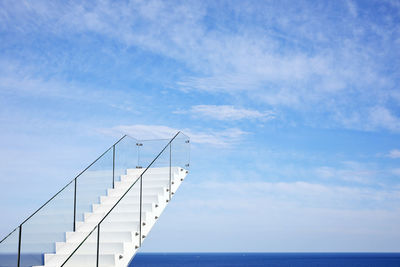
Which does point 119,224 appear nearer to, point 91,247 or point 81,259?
point 91,247

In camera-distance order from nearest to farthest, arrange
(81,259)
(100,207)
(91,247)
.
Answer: (81,259) → (91,247) → (100,207)

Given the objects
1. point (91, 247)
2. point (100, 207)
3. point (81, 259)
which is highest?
point (100, 207)

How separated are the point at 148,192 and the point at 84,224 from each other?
145cm

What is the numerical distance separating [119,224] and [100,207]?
115 centimetres

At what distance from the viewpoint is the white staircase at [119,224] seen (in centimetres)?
742

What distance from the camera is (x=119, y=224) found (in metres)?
8.62

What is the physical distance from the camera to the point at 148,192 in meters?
9.69

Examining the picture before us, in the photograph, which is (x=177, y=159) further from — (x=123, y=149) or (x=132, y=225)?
(x=132, y=225)

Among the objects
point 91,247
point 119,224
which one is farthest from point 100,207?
point 91,247

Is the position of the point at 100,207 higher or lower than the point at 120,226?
higher

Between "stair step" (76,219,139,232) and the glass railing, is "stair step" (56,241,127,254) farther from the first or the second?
"stair step" (76,219,139,232)

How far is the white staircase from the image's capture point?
24.3ft

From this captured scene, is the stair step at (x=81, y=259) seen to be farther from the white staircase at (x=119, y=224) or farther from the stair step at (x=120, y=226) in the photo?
the stair step at (x=120, y=226)

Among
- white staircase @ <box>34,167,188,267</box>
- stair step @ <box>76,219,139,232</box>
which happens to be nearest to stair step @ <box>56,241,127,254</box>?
white staircase @ <box>34,167,188,267</box>
